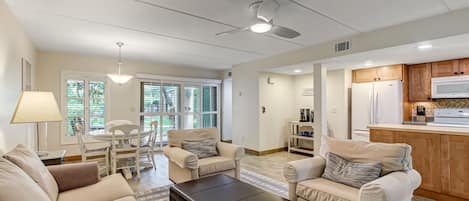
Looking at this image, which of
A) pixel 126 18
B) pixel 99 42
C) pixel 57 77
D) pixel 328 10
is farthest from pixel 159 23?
pixel 57 77

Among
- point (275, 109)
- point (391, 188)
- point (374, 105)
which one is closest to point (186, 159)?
point (391, 188)

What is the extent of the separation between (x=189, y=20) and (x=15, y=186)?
230cm

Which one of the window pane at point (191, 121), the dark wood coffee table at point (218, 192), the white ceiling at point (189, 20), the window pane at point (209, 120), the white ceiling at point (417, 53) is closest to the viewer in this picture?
the dark wood coffee table at point (218, 192)

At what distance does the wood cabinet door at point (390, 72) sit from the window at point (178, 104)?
4342mm

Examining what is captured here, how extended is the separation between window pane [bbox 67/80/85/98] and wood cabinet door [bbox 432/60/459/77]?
7.15 metres

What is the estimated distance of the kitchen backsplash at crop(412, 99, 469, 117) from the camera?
4.45 metres

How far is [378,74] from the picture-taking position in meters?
4.95

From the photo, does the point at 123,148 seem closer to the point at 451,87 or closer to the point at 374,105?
the point at 374,105

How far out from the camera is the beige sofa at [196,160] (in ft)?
9.87

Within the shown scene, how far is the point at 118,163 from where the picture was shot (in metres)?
4.16

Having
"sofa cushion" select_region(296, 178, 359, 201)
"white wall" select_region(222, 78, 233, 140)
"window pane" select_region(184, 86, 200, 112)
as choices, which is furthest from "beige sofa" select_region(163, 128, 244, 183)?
"white wall" select_region(222, 78, 233, 140)

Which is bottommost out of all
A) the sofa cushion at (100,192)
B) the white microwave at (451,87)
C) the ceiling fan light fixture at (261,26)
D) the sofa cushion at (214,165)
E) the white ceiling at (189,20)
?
the sofa cushion at (214,165)

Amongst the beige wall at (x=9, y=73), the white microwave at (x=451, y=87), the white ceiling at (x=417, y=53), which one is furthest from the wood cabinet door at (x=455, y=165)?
the beige wall at (x=9, y=73)

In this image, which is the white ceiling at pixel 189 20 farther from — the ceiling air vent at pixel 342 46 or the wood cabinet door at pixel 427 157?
the wood cabinet door at pixel 427 157
